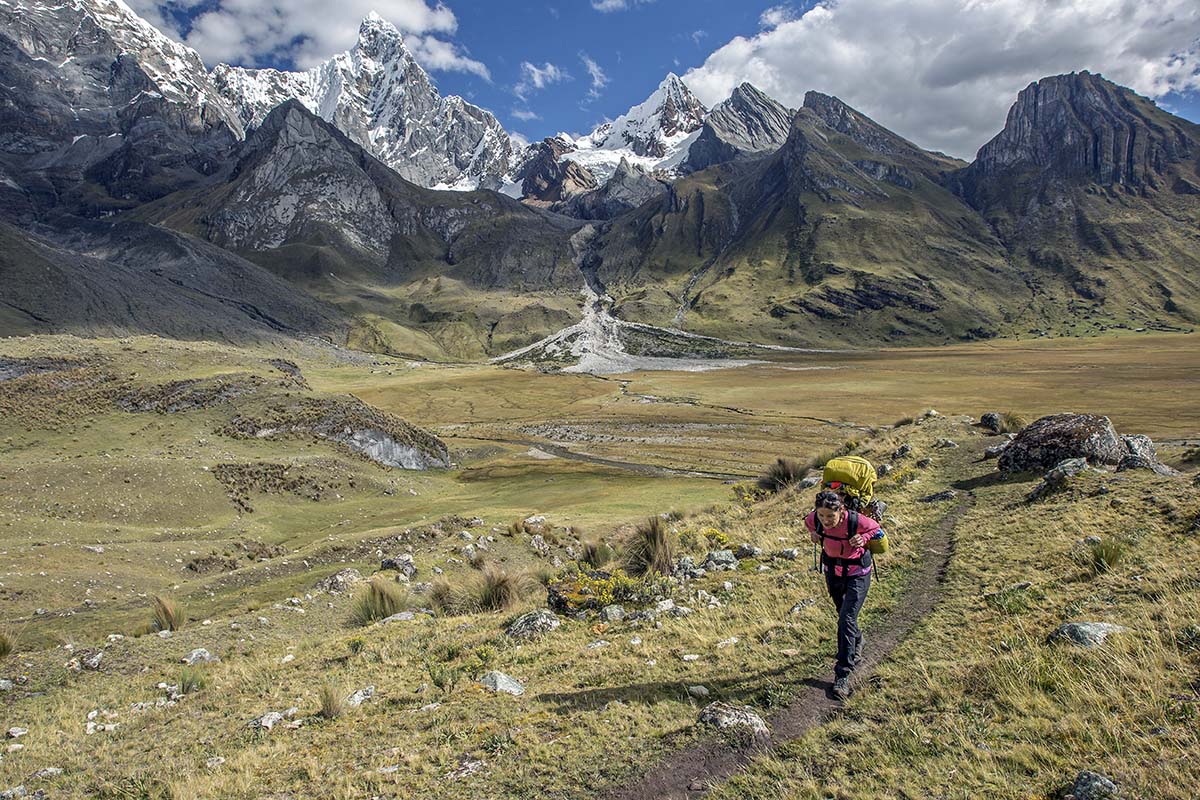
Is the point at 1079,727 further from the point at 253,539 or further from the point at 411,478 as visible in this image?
the point at 411,478

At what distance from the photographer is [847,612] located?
9.17 m

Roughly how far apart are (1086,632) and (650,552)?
11.4 meters

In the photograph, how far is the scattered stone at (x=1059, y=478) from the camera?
17.4 meters

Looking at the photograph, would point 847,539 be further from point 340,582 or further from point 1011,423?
point 1011,423

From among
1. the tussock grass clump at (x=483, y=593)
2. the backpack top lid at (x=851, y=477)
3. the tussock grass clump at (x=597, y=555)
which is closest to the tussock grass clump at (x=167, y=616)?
the tussock grass clump at (x=483, y=593)

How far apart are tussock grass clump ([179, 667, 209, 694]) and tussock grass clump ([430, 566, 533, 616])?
19.8 feet

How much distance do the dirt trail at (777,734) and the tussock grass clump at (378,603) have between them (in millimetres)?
12987

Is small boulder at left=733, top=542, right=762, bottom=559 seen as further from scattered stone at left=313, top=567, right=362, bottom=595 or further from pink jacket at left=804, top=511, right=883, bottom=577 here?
scattered stone at left=313, top=567, right=362, bottom=595

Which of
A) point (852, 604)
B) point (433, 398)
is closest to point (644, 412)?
point (433, 398)

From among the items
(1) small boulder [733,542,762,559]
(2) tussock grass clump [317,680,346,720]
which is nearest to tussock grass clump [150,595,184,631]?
(2) tussock grass clump [317,680,346,720]

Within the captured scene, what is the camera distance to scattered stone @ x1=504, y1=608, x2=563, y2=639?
44.1 feet

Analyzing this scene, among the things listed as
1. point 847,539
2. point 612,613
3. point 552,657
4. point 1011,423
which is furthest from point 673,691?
point 1011,423

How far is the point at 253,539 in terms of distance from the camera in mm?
33750

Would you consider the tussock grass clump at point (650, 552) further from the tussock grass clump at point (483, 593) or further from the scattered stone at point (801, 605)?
the scattered stone at point (801, 605)
